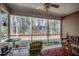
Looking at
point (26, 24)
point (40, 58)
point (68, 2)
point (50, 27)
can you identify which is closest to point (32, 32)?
point (26, 24)

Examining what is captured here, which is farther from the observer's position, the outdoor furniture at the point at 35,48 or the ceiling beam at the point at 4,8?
the outdoor furniture at the point at 35,48

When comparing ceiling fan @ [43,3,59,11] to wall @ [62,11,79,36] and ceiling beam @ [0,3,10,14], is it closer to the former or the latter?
wall @ [62,11,79,36]

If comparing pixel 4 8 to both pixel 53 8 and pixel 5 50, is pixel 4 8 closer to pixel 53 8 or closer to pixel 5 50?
pixel 5 50

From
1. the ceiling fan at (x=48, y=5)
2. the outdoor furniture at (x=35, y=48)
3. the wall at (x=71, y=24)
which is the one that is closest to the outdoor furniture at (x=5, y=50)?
the outdoor furniture at (x=35, y=48)

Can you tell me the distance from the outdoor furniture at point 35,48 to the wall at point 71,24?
658 mm

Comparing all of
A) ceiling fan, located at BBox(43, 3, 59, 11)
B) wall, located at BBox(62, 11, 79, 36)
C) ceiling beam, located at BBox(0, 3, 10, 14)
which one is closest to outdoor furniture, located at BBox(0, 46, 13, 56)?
ceiling beam, located at BBox(0, 3, 10, 14)

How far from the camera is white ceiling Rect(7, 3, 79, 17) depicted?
271 centimetres

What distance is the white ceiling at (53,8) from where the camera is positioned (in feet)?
8.90

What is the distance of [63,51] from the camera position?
9.29ft

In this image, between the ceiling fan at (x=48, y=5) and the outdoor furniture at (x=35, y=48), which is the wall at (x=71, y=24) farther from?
the outdoor furniture at (x=35, y=48)

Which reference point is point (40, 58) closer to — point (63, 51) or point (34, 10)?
point (63, 51)

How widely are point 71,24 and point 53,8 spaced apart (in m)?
0.54

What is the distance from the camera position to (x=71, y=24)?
2.78 m

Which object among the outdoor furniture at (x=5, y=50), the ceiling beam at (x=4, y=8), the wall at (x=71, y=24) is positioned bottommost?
the outdoor furniture at (x=5, y=50)
